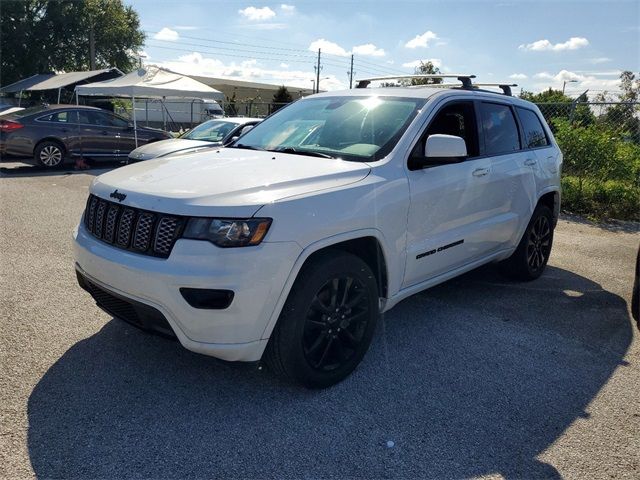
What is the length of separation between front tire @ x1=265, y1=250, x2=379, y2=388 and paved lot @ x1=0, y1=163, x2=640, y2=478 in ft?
0.55

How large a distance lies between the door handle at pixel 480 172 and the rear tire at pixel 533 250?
3.71 feet

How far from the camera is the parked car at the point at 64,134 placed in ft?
40.9

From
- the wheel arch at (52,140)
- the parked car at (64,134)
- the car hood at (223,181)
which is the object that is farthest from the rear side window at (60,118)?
the car hood at (223,181)

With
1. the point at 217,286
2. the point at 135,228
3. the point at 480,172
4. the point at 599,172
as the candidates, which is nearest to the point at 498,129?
the point at 480,172

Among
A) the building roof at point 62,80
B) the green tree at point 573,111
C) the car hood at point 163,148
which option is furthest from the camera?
the building roof at point 62,80

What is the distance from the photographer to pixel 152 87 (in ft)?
50.4

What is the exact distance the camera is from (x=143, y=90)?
1524cm

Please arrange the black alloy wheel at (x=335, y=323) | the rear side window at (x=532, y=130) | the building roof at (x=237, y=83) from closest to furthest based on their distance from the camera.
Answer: the black alloy wheel at (x=335, y=323) < the rear side window at (x=532, y=130) < the building roof at (x=237, y=83)

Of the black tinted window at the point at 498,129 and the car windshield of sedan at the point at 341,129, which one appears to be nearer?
the car windshield of sedan at the point at 341,129

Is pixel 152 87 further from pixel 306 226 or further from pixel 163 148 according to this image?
pixel 306 226

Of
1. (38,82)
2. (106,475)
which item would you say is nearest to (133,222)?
(106,475)

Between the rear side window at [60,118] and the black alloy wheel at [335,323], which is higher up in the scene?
the rear side window at [60,118]

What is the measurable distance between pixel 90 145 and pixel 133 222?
38.6ft

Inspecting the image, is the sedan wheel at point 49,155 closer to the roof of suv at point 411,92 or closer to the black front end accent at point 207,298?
the roof of suv at point 411,92
